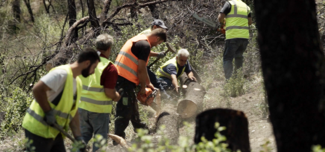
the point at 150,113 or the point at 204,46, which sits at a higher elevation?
the point at 204,46

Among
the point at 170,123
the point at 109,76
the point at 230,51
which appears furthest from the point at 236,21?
the point at 109,76

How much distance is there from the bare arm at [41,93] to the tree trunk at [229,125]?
4.24ft

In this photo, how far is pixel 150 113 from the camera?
A: 7125 mm

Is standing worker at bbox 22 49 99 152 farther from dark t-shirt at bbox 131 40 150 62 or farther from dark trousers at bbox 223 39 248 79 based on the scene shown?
dark trousers at bbox 223 39 248 79

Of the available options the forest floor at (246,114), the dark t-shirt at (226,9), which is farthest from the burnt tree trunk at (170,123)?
the dark t-shirt at (226,9)

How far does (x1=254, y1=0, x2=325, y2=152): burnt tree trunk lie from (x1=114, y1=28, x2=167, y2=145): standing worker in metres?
2.27

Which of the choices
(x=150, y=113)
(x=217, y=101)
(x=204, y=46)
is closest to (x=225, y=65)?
(x=217, y=101)

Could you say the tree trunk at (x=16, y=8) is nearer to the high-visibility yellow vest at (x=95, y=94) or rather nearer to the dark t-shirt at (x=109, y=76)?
the high-visibility yellow vest at (x=95, y=94)

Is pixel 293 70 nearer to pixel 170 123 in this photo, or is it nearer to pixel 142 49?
pixel 142 49

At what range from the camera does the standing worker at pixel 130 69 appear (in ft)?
16.0

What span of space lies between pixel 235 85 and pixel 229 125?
3.89 m

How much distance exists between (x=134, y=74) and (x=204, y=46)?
4.99 meters

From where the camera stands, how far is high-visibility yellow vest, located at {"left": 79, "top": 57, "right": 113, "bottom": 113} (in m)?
4.20

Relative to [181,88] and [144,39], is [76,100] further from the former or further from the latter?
[181,88]
